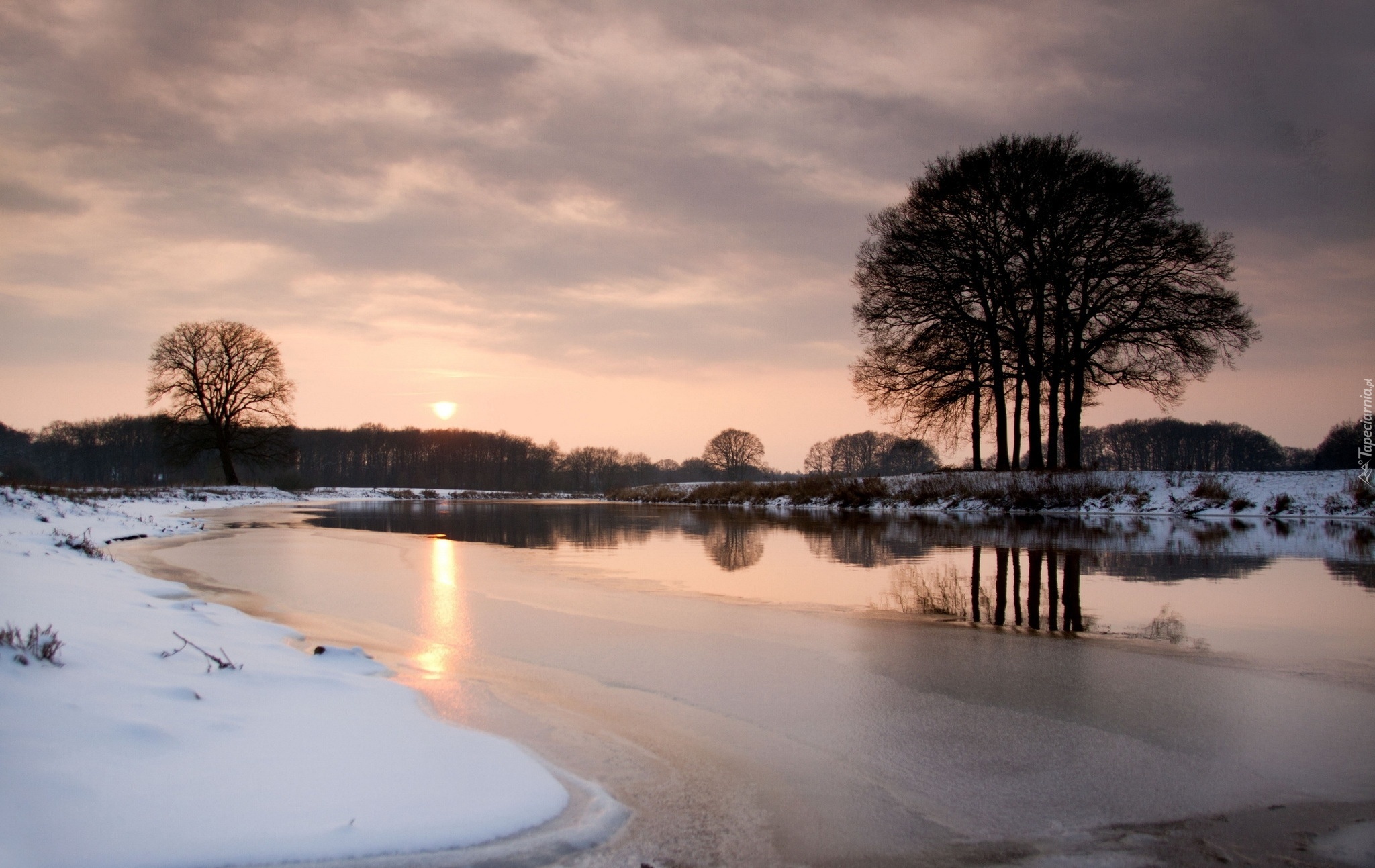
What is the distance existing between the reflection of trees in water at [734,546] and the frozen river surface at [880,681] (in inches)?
11.3

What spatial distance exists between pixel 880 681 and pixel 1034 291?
18.5 metres

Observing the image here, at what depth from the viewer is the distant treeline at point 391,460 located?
7412 cm

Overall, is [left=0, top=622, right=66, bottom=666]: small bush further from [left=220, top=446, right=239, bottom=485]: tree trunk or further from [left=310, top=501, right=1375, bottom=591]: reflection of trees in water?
[left=220, top=446, right=239, bottom=485]: tree trunk

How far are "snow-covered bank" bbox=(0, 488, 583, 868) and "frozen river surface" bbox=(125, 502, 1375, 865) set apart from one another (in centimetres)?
38

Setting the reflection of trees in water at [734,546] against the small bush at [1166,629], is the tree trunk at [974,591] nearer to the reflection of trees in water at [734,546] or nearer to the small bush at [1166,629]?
the small bush at [1166,629]

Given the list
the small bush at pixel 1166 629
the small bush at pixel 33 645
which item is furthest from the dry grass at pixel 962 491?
the small bush at pixel 33 645

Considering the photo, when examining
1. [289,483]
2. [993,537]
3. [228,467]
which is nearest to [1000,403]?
[993,537]

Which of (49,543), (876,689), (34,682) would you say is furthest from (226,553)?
(876,689)

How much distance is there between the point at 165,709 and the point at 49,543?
20.5ft

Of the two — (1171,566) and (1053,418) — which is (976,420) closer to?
(1053,418)

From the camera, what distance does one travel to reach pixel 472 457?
335 ft

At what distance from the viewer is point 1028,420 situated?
21.0 m

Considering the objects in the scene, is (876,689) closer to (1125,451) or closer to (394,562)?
(394,562)

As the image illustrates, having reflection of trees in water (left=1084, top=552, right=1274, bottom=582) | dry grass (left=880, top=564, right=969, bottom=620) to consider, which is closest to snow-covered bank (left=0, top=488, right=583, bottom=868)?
dry grass (left=880, top=564, right=969, bottom=620)
